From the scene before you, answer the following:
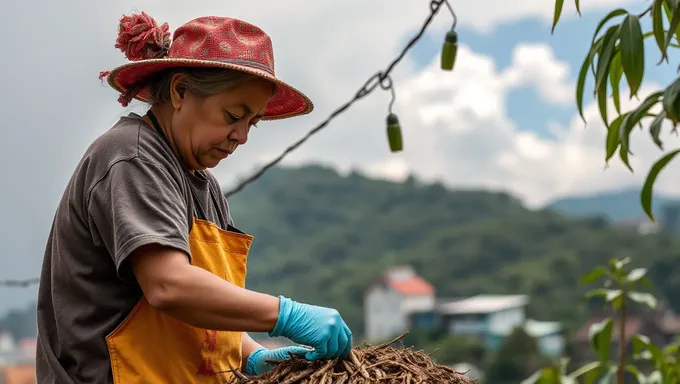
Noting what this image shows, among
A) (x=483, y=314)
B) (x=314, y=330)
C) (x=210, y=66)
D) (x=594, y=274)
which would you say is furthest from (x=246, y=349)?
(x=483, y=314)

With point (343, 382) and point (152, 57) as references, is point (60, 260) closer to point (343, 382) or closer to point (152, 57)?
point (152, 57)

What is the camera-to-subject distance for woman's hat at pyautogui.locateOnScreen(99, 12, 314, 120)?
183cm

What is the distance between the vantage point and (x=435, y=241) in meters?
70.6

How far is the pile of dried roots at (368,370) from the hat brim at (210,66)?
57 cm

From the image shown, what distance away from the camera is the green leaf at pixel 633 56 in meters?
2.14

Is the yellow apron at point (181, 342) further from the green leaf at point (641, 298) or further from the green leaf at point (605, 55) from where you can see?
the green leaf at point (641, 298)

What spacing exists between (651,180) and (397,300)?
2637 inches

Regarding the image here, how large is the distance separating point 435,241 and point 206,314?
6946 centimetres

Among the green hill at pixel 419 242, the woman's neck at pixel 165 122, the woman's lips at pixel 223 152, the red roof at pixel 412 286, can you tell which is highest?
the woman's neck at pixel 165 122

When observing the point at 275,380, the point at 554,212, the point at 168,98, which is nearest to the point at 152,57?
the point at 168,98

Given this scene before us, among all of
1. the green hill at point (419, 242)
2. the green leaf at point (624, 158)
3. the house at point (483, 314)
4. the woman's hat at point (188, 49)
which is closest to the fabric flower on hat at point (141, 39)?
the woman's hat at point (188, 49)

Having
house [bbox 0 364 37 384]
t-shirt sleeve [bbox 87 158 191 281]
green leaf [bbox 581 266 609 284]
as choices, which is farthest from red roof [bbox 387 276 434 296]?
t-shirt sleeve [bbox 87 158 191 281]

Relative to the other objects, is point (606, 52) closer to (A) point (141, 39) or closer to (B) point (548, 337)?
(A) point (141, 39)

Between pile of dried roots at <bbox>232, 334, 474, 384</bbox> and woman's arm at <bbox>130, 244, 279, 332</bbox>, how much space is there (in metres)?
0.12
